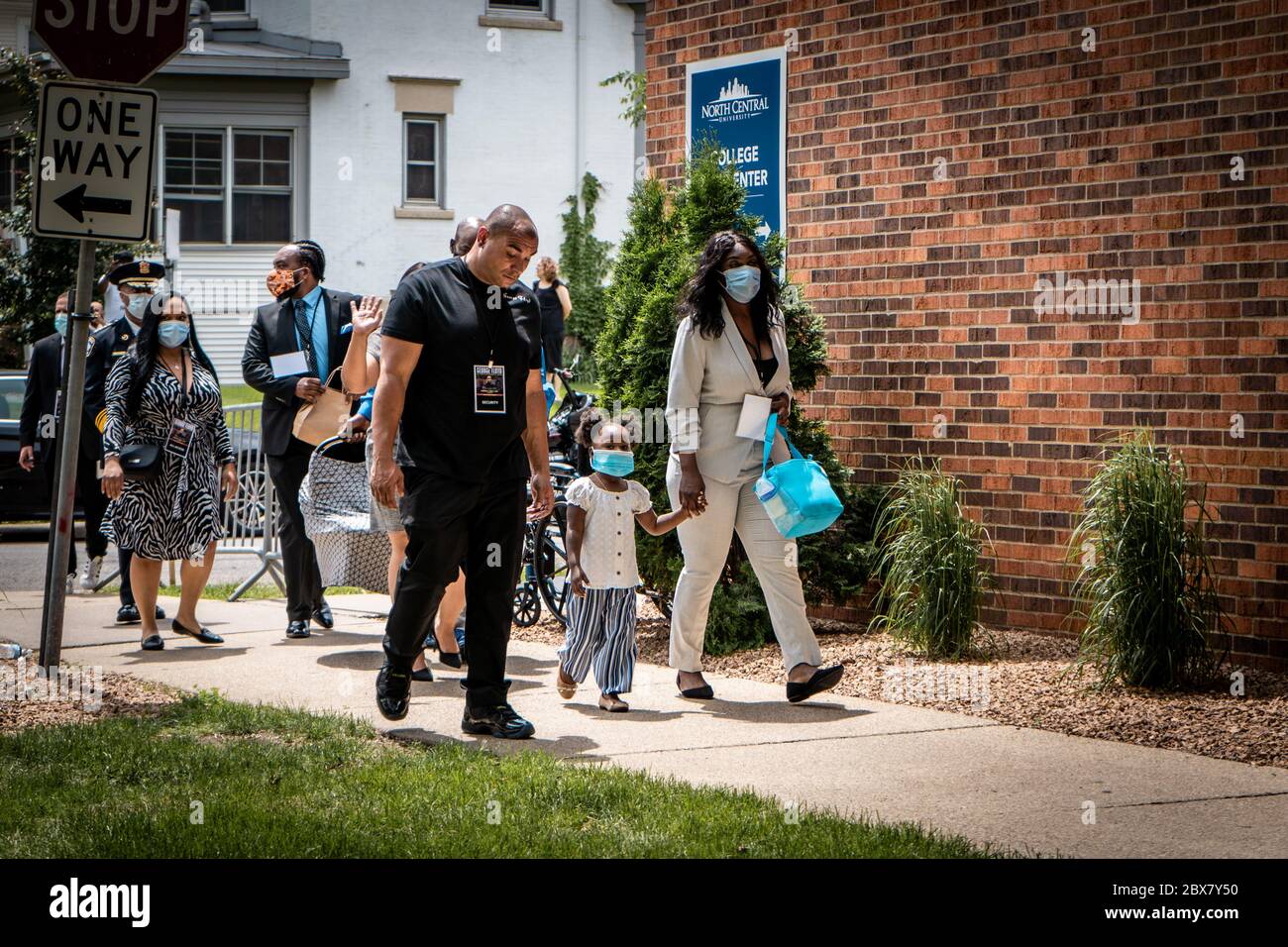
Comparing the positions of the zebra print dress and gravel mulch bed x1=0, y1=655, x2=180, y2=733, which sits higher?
the zebra print dress

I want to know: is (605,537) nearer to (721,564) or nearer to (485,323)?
(721,564)

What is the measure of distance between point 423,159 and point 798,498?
72.8 ft

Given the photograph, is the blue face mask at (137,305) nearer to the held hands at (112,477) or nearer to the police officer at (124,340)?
the police officer at (124,340)

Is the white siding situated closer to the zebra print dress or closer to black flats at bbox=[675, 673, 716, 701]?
the zebra print dress

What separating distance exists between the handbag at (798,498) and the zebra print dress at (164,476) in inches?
144

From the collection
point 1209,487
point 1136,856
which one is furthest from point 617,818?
point 1209,487

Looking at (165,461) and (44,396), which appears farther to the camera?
(44,396)

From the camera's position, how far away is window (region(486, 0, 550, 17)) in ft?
94.8

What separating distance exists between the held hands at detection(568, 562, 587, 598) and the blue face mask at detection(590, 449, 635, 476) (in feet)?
1.50

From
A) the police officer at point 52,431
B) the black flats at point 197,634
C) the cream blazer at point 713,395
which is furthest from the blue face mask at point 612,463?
the police officer at point 52,431

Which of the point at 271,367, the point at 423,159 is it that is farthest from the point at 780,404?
the point at 423,159

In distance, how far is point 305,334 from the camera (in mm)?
10125

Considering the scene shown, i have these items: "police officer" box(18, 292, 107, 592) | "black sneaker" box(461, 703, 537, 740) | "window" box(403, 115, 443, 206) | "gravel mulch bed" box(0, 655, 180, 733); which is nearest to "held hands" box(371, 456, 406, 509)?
"black sneaker" box(461, 703, 537, 740)

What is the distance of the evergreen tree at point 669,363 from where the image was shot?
9.42m
